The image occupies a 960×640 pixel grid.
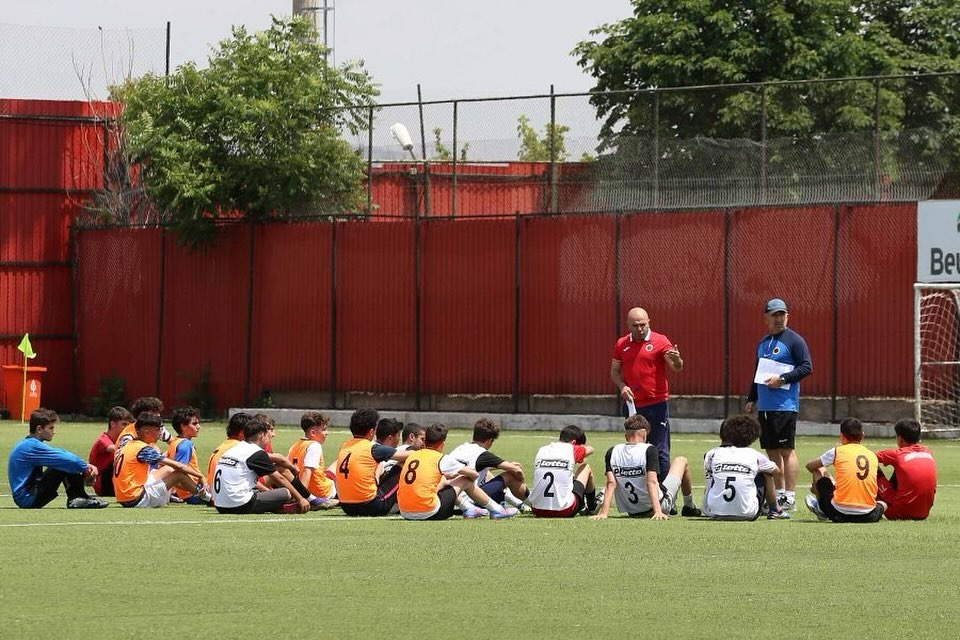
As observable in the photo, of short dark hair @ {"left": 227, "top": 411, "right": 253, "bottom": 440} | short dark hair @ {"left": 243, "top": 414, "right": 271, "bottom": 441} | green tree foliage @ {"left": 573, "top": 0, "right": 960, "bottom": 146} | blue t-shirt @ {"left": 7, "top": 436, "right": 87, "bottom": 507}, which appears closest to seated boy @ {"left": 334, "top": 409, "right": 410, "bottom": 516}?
short dark hair @ {"left": 243, "top": 414, "right": 271, "bottom": 441}

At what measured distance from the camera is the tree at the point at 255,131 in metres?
37.4

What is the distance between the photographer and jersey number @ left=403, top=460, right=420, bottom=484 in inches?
638

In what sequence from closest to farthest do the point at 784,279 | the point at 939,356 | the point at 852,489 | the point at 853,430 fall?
1. the point at 852,489
2. the point at 853,430
3. the point at 939,356
4. the point at 784,279

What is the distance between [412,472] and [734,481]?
9.33 feet

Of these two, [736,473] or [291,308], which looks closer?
[736,473]

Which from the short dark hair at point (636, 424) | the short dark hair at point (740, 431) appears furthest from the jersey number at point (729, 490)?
the short dark hair at point (636, 424)

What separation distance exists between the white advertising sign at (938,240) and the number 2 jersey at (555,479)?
15.9m

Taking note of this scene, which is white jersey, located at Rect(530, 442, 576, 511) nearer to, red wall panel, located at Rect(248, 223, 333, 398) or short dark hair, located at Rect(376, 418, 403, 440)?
short dark hair, located at Rect(376, 418, 403, 440)

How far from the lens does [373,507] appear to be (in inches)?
669

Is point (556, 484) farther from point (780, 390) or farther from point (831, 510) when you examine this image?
point (780, 390)

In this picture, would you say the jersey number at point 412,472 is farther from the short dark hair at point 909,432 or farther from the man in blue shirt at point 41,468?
the short dark hair at point 909,432

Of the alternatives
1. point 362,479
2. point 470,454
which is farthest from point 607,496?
point 362,479

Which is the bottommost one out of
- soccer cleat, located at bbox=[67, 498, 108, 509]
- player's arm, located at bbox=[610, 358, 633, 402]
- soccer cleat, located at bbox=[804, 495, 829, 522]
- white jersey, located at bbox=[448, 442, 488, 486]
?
soccer cleat, located at bbox=[67, 498, 108, 509]

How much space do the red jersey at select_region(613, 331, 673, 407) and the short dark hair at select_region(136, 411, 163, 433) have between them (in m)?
4.71
